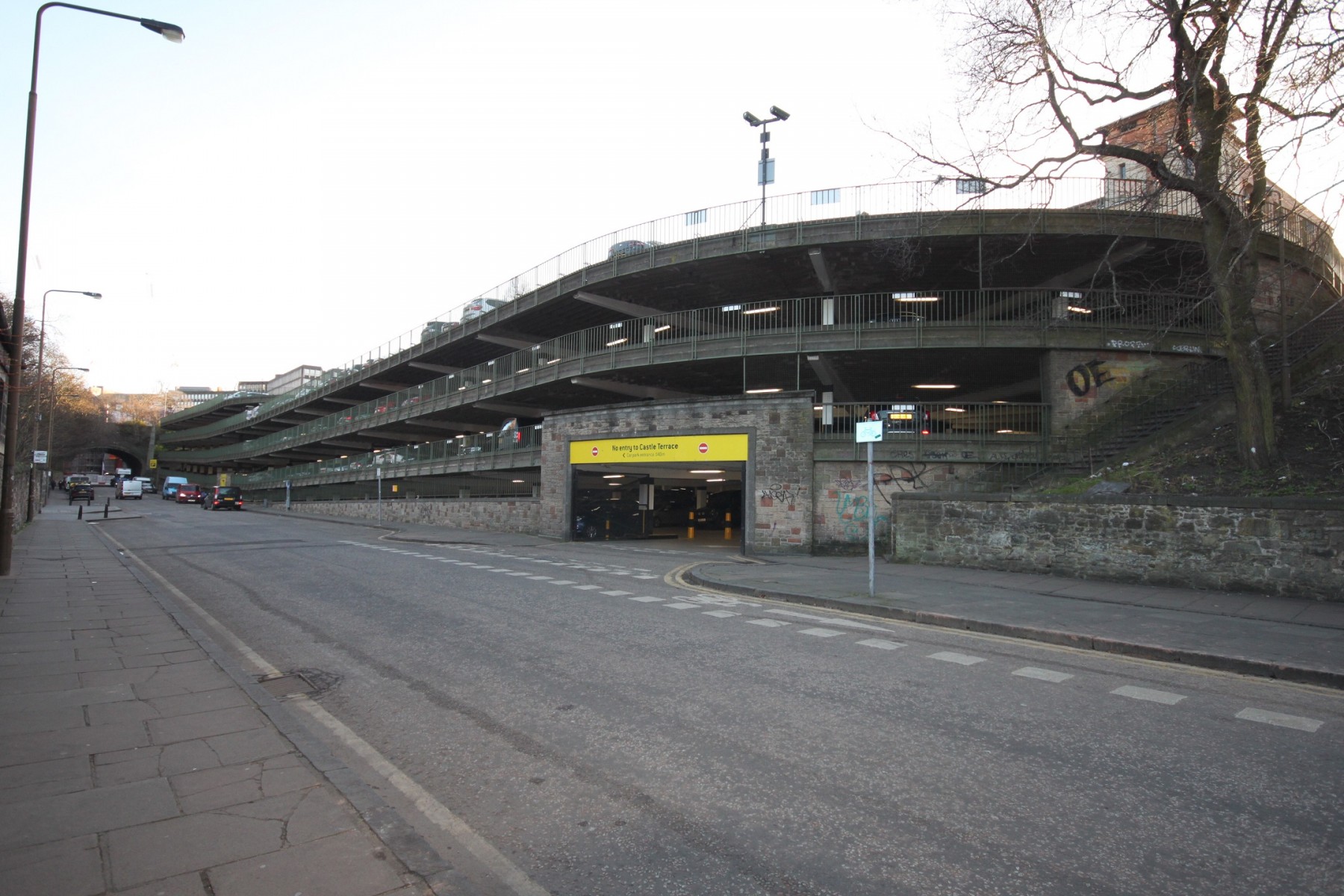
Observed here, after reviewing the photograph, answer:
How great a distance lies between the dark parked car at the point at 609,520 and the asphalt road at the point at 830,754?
17.0 metres

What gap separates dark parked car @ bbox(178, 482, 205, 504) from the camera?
66500 mm

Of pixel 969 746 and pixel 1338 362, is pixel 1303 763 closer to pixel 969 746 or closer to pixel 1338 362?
pixel 969 746

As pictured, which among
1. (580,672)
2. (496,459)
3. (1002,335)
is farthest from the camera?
(496,459)

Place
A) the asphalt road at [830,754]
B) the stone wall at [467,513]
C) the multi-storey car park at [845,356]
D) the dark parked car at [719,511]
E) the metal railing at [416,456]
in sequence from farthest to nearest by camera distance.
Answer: the dark parked car at [719,511] < the metal railing at [416,456] < the stone wall at [467,513] < the multi-storey car park at [845,356] < the asphalt road at [830,754]

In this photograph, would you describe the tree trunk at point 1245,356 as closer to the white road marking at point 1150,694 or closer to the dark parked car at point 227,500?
the white road marking at point 1150,694

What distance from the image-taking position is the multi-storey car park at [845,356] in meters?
19.6

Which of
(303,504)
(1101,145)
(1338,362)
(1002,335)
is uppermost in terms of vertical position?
(1101,145)

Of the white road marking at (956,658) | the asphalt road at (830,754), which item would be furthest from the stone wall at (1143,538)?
the white road marking at (956,658)

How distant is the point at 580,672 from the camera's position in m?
6.92

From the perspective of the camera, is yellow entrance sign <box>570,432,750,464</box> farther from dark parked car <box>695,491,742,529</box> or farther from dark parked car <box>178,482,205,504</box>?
dark parked car <box>178,482,205,504</box>

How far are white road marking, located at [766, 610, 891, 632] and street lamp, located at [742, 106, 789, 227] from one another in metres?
15.6

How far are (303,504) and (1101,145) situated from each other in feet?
182

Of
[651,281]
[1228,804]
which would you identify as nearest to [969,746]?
[1228,804]

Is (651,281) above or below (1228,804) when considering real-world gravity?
above
